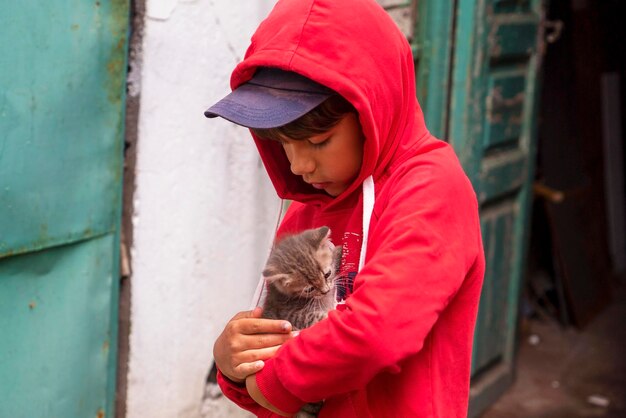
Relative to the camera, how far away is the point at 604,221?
7.18 metres

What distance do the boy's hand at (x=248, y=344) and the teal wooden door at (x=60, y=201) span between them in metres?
0.95

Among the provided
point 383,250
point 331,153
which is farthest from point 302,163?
point 383,250

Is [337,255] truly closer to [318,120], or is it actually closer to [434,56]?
[318,120]

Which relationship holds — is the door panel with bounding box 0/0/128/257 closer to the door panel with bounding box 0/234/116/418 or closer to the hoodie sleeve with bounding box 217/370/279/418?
the door panel with bounding box 0/234/116/418

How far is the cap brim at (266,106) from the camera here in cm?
148

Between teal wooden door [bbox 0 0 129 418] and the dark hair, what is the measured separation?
1.01 metres

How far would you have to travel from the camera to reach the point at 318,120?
1534 mm

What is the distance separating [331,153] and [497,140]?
2.84 m

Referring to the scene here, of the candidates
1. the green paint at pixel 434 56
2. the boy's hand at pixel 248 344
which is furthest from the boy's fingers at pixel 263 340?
the green paint at pixel 434 56

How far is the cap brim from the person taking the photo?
58.1 inches

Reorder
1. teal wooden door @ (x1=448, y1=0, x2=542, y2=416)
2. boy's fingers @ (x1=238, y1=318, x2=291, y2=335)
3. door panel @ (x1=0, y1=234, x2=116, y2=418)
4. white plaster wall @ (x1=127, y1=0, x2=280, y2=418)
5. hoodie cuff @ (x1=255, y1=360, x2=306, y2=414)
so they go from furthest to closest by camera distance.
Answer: teal wooden door @ (x1=448, y1=0, x2=542, y2=416)
white plaster wall @ (x1=127, y1=0, x2=280, y2=418)
door panel @ (x1=0, y1=234, x2=116, y2=418)
boy's fingers @ (x1=238, y1=318, x2=291, y2=335)
hoodie cuff @ (x1=255, y1=360, x2=306, y2=414)

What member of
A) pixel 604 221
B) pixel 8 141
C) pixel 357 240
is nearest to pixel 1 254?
pixel 8 141

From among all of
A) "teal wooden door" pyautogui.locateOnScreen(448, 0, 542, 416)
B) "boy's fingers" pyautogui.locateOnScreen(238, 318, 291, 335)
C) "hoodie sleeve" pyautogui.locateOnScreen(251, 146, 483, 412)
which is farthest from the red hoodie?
"teal wooden door" pyautogui.locateOnScreen(448, 0, 542, 416)

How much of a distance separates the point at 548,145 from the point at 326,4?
5143 millimetres
